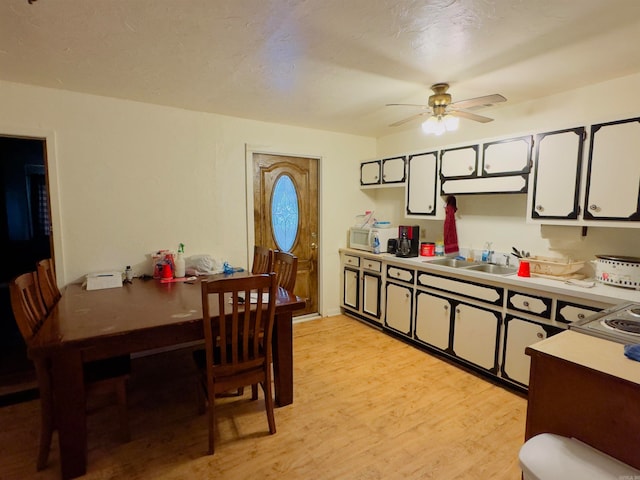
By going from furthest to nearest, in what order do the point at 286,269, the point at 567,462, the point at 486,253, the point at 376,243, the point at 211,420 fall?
1. the point at 376,243
2. the point at 486,253
3. the point at 286,269
4. the point at 211,420
5. the point at 567,462

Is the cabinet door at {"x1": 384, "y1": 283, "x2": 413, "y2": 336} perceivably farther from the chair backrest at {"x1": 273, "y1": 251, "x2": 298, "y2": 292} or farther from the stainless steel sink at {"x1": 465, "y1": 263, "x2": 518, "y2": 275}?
the chair backrest at {"x1": 273, "y1": 251, "x2": 298, "y2": 292}

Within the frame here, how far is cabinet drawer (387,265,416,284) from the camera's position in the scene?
10.7 feet

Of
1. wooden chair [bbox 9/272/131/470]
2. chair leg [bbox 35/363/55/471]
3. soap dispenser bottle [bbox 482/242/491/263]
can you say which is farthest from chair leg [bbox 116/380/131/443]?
soap dispenser bottle [bbox 482/242/491/263]

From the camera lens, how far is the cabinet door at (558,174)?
7.61 ft

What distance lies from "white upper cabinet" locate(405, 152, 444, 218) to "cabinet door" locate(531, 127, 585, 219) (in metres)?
0.95

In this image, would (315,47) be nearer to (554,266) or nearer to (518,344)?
(554,266)

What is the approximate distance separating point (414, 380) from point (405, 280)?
3.24ft

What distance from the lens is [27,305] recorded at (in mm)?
1738

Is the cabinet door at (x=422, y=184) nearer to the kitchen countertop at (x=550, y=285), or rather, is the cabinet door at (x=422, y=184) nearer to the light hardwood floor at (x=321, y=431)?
the kitchen countertop at (x=550, y=285)

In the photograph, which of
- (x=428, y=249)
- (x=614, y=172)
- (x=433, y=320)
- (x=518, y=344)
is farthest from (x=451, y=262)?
(x=614, y=172)

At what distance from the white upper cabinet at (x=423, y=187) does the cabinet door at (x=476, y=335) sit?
1059mm

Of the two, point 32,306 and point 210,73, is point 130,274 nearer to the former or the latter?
point 32,306

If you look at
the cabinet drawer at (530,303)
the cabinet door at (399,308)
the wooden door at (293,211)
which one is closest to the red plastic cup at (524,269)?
the cabinet drawer at (530,303)

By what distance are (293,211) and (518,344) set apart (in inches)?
101
